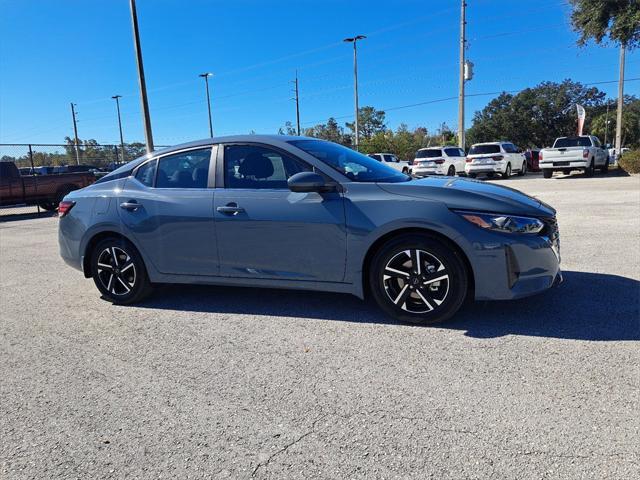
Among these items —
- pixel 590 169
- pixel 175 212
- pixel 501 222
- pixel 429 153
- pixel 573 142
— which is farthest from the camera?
pixel 429 153

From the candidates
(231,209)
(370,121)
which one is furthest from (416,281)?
(370,121)

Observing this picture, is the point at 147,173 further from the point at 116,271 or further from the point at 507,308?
the point at 507,308

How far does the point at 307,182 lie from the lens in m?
3.88

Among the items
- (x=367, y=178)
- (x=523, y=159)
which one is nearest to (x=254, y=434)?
(x=367, y=178)

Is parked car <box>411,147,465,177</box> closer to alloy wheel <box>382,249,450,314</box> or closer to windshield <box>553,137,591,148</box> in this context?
windshield <box>553,137,591,148</box>

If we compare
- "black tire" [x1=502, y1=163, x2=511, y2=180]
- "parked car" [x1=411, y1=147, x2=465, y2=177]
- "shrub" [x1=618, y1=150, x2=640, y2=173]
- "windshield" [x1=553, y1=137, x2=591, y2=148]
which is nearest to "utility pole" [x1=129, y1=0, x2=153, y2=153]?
"parked car" [x1=411, y1=147, x2=465, y2=177]

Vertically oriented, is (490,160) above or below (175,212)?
above

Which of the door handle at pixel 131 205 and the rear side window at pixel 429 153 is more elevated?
the rear side window at pixel 429 153

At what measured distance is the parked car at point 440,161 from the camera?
24.2 meters

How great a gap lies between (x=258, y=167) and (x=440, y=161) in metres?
21.2

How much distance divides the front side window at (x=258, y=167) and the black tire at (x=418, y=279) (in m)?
1.06

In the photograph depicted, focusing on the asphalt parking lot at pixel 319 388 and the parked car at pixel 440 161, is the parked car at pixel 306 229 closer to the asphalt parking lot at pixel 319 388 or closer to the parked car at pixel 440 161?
the asphalt parking lot at pixel 319 388

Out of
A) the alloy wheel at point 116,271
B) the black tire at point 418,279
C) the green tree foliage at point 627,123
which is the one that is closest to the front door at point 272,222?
the black tire at point 418,279

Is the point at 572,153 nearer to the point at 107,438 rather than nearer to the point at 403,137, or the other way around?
the point at 107,438
